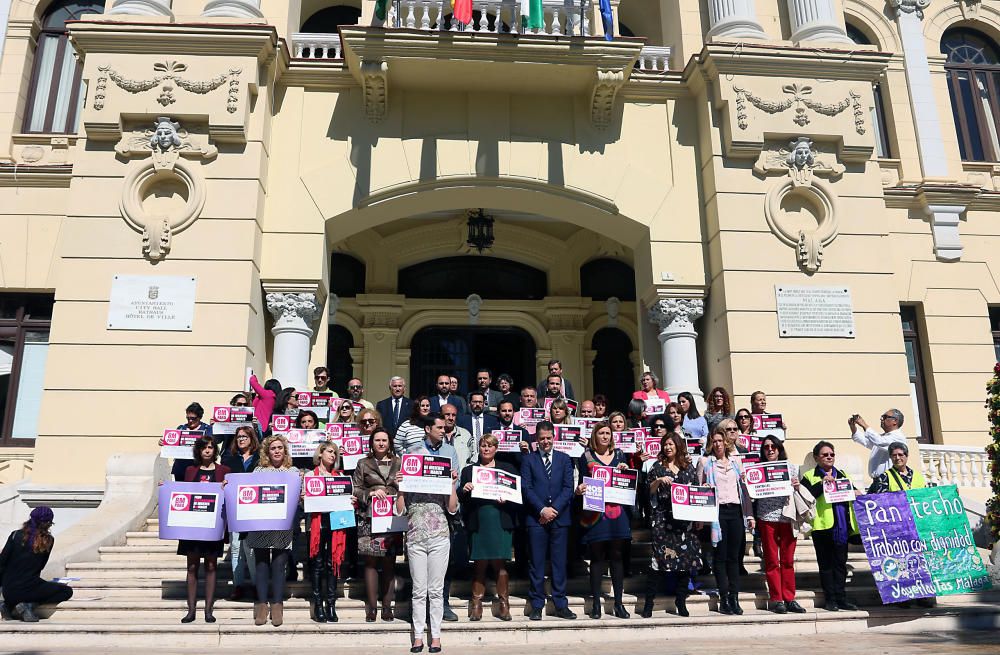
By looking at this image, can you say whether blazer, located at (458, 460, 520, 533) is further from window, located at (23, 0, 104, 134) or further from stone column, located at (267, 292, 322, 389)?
window, located at (23, 0, 104, 134)

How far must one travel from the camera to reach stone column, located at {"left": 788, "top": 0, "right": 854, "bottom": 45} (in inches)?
574

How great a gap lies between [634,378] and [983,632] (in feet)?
34.8

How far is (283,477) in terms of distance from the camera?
8047mm

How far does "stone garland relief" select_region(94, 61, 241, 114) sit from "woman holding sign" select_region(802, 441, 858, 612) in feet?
34.3

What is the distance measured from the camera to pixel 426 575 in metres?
7.62

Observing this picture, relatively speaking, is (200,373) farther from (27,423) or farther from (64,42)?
(64,42)

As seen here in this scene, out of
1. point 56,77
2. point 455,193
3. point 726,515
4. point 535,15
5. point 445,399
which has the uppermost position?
point 56,77

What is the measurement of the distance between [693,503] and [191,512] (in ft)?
16.8

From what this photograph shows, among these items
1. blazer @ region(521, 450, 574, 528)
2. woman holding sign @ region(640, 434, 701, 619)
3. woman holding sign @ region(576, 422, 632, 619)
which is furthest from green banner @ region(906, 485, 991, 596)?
blazer @ region(521, 450, 574, 528)

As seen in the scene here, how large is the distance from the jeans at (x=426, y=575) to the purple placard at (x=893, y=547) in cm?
469

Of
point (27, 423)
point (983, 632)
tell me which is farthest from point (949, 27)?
point (27, 423)

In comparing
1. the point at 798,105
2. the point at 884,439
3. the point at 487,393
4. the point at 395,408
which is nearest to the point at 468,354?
the point at 487,393

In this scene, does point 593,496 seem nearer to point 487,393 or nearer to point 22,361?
point 487,393

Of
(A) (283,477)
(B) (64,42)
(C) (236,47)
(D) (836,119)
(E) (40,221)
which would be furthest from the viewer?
(B) (64,42)
